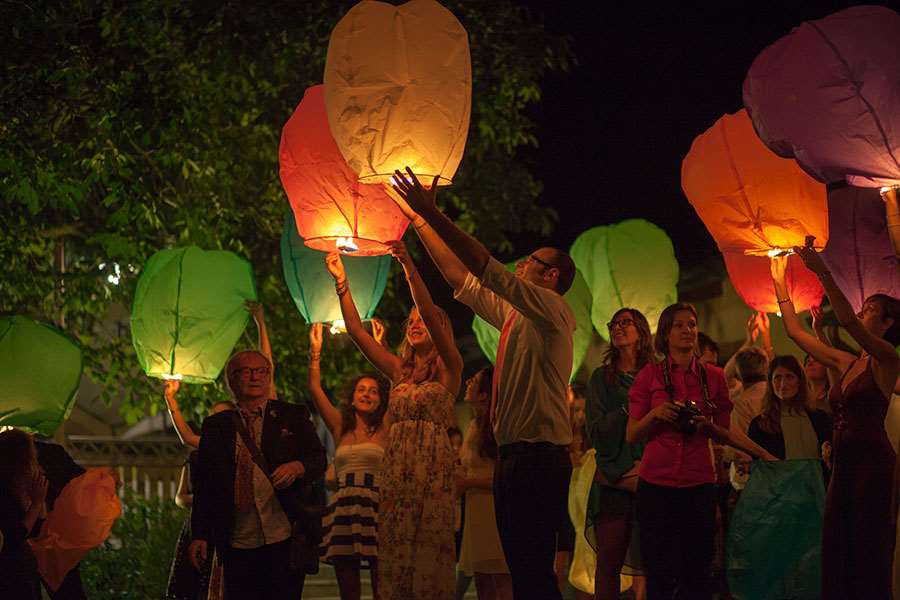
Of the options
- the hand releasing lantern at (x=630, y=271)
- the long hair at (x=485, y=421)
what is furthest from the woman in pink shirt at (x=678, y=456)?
the hand releasing lantern at (x=630, y=271)

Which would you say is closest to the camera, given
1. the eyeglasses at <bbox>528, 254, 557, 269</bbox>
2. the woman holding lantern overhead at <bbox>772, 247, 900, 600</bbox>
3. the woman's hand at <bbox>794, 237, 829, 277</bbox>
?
the eyeglasses at <bbox>528, 254, 557, 269</bbox>

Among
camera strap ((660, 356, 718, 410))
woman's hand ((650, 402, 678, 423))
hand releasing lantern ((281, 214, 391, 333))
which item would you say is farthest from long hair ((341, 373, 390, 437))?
woman's hand ((650, 402, 678, 423))

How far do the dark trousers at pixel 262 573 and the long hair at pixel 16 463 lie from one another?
96 cm

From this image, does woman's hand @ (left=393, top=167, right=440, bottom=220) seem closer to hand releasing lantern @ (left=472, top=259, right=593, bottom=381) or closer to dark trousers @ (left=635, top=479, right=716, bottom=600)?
dark trousers @ (left=635, top=479, right=716, bottom=600)

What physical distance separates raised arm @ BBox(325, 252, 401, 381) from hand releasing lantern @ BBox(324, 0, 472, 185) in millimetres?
837

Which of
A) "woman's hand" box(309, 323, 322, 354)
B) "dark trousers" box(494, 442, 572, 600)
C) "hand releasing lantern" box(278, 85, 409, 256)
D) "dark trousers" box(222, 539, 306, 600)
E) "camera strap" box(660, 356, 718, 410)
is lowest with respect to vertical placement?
"dark trousers" box(222, 539, 306, 600)

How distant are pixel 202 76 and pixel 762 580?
669cm

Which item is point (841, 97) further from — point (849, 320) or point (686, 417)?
point (686, 417)

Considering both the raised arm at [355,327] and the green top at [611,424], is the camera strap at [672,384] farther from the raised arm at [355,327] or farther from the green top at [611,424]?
the raised arm at [355,327]

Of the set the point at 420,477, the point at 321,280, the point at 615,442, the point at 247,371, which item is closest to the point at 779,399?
the point at 615,442

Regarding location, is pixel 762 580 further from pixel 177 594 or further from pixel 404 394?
pixel 177 594

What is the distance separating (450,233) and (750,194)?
2494 millimetres

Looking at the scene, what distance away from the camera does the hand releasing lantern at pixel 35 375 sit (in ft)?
21.7

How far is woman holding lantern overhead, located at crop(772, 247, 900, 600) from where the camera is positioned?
538 cm
